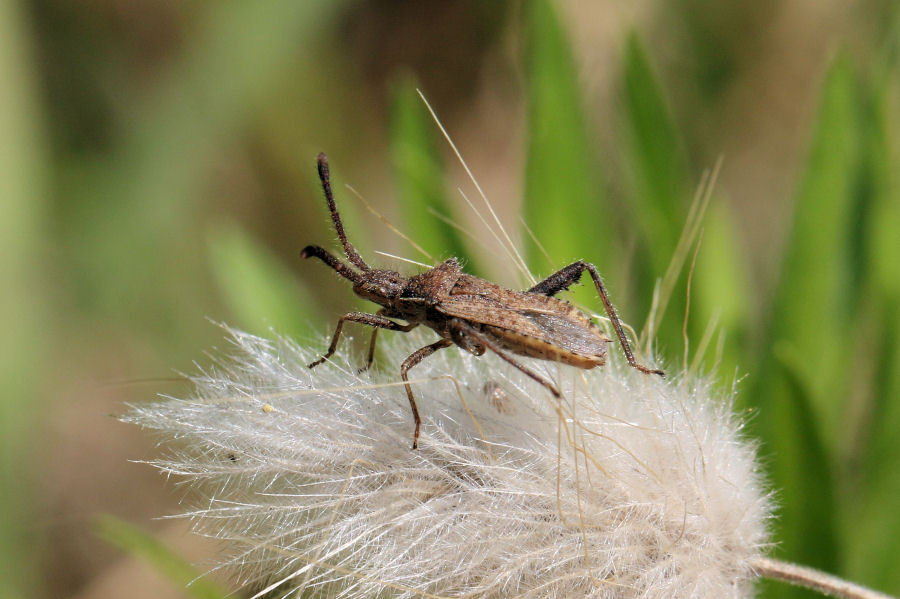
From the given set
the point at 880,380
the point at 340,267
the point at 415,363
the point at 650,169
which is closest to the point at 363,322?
the point at 340,267

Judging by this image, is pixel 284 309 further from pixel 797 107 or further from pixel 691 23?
pixel 797 107

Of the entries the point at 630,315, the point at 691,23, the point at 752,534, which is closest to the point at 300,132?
the point at 691,23

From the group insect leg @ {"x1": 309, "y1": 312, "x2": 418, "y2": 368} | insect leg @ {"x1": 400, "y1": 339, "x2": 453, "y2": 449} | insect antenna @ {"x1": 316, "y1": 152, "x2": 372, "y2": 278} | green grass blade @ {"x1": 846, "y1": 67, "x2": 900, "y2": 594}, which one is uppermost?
insect antenna @ {"x1": 316, "y1": 152, "x2": 372, "y2": 278}

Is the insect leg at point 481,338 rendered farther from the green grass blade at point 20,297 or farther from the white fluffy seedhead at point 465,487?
the green grass blade at point 20,297

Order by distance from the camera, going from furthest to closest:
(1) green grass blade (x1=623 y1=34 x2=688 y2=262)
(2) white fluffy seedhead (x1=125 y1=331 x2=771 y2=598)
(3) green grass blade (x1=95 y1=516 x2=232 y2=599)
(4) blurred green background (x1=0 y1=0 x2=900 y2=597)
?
(4) blurred green background (x1=0 y1=0 x2=900 y2=597) < (1) green grass blade (x1=623 y1=34 x2=688 y2=262) < (3) green grass blade (x1=95 y1=516 x2=232 y2=599) < (2) white fluffy seedhead (x1=125 y1=331 x2=771 y2=598)

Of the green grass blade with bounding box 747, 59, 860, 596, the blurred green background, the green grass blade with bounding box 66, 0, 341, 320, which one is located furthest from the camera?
the green grass blade with bounding box 66, 0, 341, 320

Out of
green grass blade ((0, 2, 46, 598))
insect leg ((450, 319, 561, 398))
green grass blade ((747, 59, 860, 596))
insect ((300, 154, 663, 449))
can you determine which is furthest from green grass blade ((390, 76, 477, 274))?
green grass blade ((0, 2, 46, 598))

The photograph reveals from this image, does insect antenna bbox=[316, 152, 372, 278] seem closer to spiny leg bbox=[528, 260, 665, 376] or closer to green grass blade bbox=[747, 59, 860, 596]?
spiny leg bbox=[528, 260, 665, 376]
